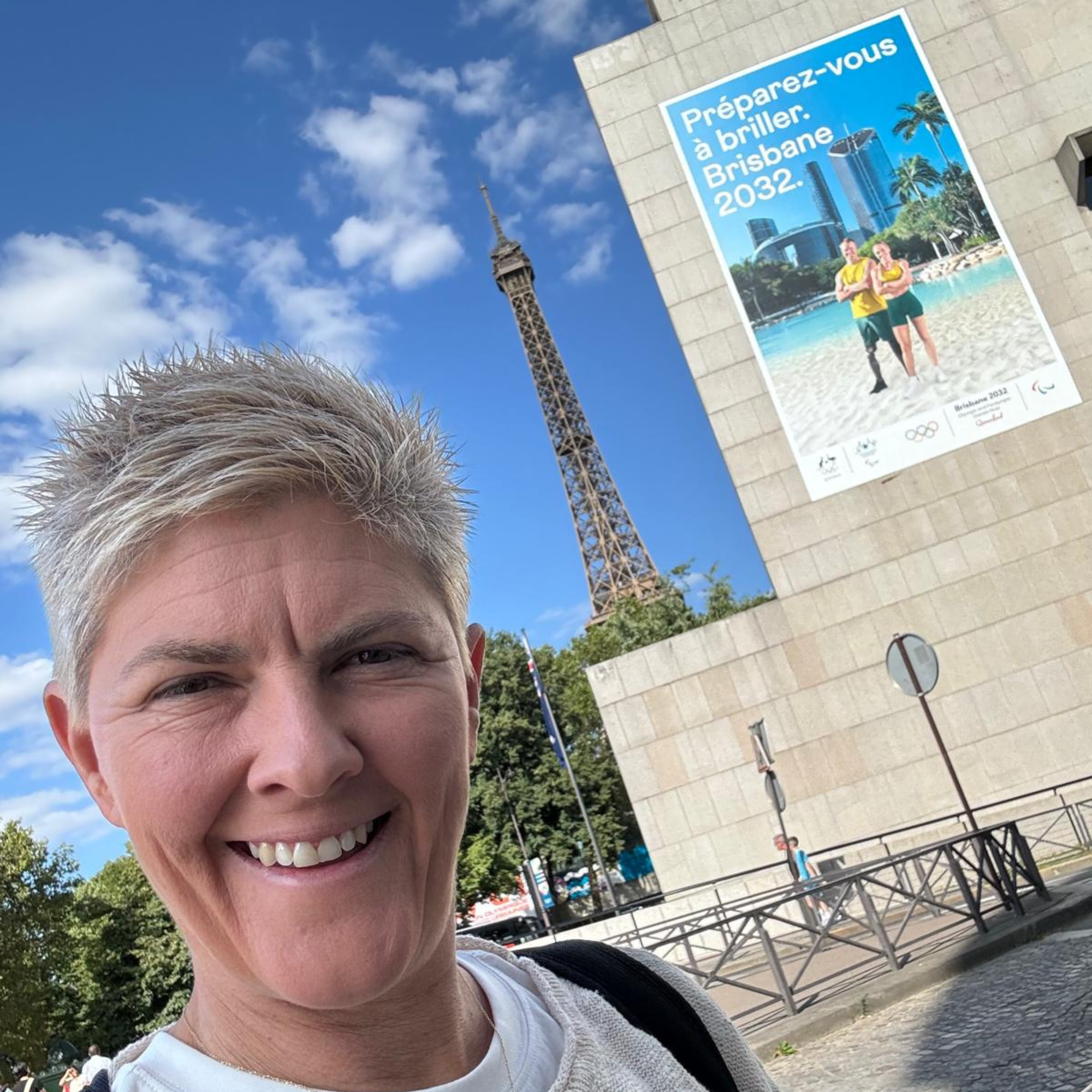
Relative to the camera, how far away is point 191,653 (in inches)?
43.3

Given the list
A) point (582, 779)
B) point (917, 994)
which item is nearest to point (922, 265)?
point (917, 994)

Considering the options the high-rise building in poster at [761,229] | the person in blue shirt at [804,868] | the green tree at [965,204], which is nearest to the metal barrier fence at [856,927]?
the person in blue shirt at [804,868]

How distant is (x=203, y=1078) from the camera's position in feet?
3.63

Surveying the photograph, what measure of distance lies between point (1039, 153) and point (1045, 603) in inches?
430

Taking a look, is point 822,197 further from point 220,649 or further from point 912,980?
point 220,649

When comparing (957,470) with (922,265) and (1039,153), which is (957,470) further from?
(1039,153)

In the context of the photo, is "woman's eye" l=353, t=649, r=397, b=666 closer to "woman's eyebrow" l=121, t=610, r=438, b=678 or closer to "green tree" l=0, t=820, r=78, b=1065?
"woman's eyebrow" l=121, t=610, r=438, b=678

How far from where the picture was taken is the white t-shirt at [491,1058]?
111cm

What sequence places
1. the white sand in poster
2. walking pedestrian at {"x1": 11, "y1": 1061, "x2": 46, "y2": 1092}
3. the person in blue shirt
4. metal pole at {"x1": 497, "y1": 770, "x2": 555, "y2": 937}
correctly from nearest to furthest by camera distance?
walking pedestrian at {"x1": 11, "y1": 1061, "x2": 46, "y2": 1092} → the person in blue shirt → the white sand in poster → metal pole at {"x1": 497, "y1": 770, "x2": 555, "y2": 937}

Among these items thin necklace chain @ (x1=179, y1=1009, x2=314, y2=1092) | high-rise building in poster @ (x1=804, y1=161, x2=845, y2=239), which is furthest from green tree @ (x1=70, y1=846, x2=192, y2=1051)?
thin necklace chain @ (x1=179, y1=1009, x2=314, y2=1092)

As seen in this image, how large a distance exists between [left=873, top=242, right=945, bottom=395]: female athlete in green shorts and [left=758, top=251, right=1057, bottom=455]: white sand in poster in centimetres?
19

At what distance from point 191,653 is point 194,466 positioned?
20 centimetres

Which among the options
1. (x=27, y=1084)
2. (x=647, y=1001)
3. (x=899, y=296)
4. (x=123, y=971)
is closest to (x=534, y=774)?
(x=123, y=971)

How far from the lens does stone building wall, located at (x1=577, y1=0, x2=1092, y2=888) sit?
74.9 ft
